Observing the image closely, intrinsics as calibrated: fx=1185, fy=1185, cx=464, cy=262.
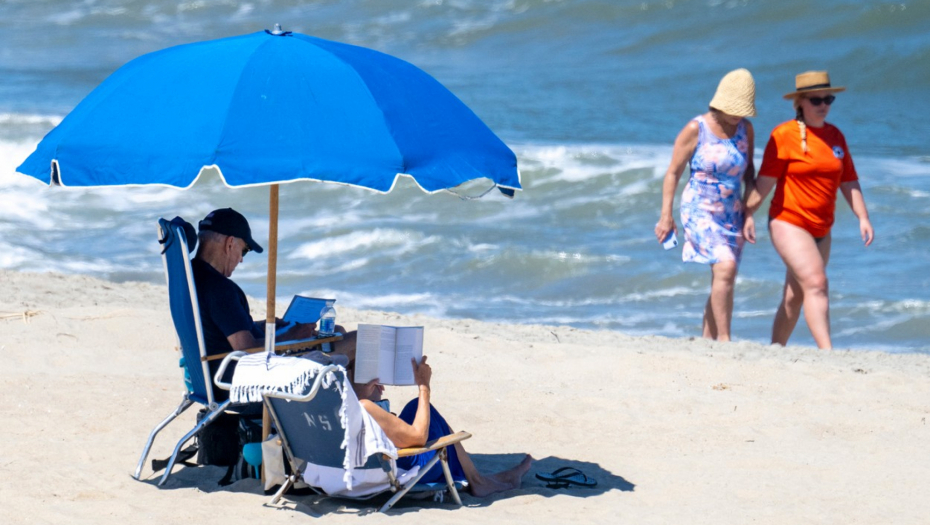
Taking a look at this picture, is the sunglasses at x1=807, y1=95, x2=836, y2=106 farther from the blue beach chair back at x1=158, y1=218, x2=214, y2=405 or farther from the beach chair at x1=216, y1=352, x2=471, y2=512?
the blue beach chair back at x1=158, y1=218, x2=214, y2=405

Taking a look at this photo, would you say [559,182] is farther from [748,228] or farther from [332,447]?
[332,447]

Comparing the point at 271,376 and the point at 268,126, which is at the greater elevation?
the point at 268,126

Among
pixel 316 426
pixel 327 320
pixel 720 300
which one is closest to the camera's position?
pixel 316 426

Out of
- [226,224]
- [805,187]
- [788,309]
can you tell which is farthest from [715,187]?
[226,224]

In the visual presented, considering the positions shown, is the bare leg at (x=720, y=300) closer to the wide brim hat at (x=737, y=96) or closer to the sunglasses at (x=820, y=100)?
the wide brim hat at (x=737, y=96)

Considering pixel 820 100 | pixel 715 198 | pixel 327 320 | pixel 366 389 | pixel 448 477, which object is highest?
pixel 820 100

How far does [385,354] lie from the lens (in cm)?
427

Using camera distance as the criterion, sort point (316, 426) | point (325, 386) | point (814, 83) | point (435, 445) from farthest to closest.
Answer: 1. point (814, 83)
2. point (435, 445)
3. point (316, 426)
4. point (325, 386)

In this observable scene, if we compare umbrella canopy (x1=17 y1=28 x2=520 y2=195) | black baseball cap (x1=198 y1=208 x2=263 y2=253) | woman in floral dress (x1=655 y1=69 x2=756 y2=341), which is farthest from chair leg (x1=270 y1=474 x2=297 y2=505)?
woman in floral dress (x1=655 y1=69 x2=756 y2=341)

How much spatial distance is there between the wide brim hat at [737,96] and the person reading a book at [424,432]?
2614mm

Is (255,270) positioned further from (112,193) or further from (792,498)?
(792,498)

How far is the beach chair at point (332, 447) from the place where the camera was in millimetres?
3938

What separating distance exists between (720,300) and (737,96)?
1.22 m

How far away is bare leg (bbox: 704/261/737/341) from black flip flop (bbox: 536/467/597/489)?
224 cm
